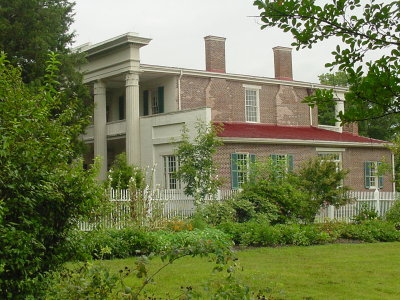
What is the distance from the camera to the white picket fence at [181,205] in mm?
19984

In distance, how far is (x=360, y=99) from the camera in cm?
445

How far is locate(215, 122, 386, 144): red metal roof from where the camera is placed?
30.8 metres

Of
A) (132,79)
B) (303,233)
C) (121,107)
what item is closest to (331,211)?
(303,233)

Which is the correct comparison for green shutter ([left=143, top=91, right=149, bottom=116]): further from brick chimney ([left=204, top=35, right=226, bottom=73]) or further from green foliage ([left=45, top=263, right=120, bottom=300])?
green foliage ([left=45, top=263, right=120, bottom=300])

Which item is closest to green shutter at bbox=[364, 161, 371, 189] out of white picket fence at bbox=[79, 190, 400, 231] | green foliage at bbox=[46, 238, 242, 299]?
white picket fence at bbox=[79, 190, 400, 231]

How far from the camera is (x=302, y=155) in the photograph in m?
32.2

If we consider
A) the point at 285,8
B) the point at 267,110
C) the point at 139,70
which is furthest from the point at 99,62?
the point at 285,8

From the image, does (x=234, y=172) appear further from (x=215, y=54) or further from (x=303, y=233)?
(x=303, y=233)

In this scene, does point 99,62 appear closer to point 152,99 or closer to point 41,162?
point 152,99

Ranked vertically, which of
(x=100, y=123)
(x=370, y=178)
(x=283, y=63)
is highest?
(x=283, y=63)

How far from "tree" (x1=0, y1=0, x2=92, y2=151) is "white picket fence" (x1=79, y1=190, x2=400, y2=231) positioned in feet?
17.6

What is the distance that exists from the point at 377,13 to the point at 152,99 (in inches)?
1174

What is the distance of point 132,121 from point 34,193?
2384cm

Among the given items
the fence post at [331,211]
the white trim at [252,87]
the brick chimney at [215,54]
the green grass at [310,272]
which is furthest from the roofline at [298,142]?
the green grass at [310,272]
